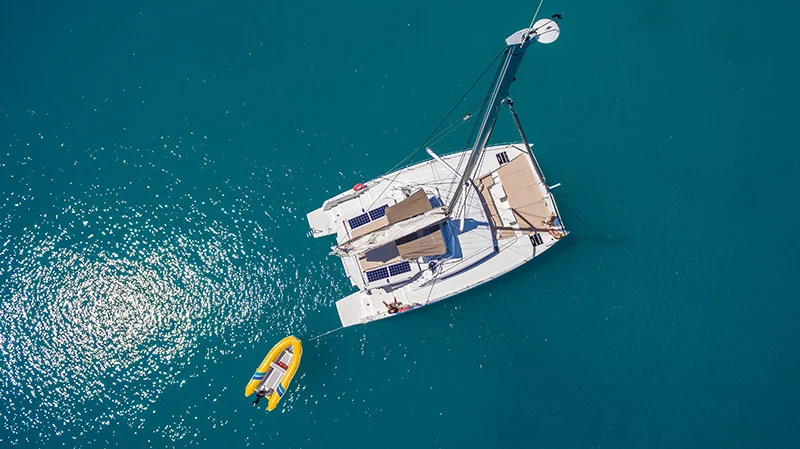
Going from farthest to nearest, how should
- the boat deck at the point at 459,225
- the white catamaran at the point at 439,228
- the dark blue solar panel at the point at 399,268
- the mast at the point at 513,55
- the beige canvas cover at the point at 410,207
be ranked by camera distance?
the dark blue solar panel at the point at 399,268
the boat deck at the point at 459,225
the white catamaran at the point at 439,228
the beige canvas cover at the point at 410,207
the mast at the point at 513,55

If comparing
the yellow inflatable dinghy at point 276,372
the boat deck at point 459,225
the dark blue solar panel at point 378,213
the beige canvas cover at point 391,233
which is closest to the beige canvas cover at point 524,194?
the boat deck at point 459,225

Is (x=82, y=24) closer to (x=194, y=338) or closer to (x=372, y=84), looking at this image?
(x=372, y=84)

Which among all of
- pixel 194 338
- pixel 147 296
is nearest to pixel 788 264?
pixel 194 338

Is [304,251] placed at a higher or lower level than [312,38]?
lower

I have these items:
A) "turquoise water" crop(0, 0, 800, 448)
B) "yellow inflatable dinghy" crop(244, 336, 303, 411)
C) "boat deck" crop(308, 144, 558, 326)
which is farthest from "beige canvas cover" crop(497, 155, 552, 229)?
"yellow inflatable dinghy" crop(244, 336, 303, 411)

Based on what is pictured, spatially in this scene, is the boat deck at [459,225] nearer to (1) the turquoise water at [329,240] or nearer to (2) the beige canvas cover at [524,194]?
(2) the beige canvas cover at [524,194]

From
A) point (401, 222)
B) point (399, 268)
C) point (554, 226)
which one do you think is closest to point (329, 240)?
point (399, 268)

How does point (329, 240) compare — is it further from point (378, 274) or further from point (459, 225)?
point (459, 225)
